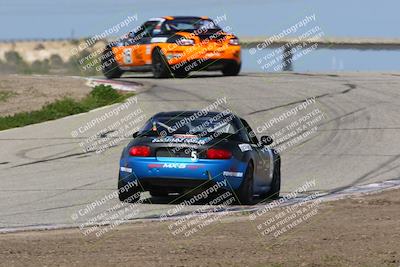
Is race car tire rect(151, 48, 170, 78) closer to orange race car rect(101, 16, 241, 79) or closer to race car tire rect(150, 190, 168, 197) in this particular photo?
orange race car rect(101, 16, 241, 79)

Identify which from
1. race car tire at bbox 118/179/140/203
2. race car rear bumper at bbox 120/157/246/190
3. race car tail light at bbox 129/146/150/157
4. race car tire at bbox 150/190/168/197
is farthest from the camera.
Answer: race car tire at bbox 150/190/168/197

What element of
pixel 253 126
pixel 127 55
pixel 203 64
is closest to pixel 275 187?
pixel 253 126

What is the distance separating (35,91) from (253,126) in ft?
25.2

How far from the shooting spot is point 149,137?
1267 cm

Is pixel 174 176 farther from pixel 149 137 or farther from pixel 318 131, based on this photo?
pixel 318 131

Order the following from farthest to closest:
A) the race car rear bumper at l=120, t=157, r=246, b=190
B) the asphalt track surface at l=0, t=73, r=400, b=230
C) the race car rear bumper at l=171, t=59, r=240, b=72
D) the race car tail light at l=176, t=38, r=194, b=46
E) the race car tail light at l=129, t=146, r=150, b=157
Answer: the race car rear bumper at l=171, t=59, r=240, b=72
the race car tail light at l=176, t=38, r=194, b=46
the asphalt track surface at l=0, t=73, r=400, b=230
the race car tail light at l=129, t=146, r=150, b=157
the race car rear bumper at l=120, t=157, r=246, b=190

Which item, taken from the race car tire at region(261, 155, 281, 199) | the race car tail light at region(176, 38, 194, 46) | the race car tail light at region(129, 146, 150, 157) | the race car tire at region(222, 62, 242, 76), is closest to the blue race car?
the race car tail light at region(129, 146, 150, 157)

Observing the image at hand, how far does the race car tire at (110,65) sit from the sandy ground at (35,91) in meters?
0.89

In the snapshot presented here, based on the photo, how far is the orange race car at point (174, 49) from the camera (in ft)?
90.3

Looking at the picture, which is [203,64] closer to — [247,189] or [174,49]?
[174,49]

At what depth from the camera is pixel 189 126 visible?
12812 mm

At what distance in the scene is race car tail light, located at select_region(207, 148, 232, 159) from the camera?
40.7ft

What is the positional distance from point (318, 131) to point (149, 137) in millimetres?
8565

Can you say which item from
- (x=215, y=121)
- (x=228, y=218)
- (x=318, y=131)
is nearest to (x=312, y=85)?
(x=318, y=131)
